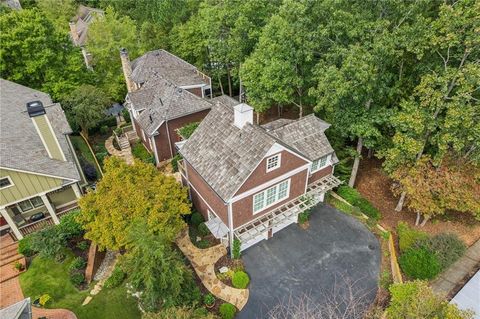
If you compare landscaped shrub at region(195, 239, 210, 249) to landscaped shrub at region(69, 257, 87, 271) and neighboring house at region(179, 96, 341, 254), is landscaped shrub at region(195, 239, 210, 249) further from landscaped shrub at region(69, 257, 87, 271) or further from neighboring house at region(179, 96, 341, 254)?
landscaped shrub at region(69, 257, 87, 271)

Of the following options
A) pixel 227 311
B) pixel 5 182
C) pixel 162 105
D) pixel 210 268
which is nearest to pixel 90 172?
pixel 5 182

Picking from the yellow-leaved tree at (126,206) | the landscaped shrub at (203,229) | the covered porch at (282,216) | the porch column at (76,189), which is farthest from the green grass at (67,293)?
the covered porch at (282,216)

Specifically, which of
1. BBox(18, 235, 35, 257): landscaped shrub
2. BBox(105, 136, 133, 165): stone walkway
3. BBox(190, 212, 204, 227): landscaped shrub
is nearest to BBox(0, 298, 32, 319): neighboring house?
BBox(18, 235, 35, 257): landscaped shrub

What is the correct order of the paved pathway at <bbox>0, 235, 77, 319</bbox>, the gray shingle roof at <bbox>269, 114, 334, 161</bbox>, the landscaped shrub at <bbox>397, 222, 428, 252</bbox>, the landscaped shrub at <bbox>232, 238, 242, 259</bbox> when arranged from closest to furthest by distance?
the paved pathway at <bbox>0, 235, 77, 319</bbox> → the landscaped shrub at <bbox>232, 238, 242, 259</bbox> → the landscaped shrub at <bbox>397, 222, 428, 252</bbox> → the gray shingle roof at <bbox>269, 114, 334, 161</bbox>

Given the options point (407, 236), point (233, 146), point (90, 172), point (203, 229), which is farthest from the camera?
point (90, 172)

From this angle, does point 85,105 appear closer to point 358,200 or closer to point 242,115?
point 242,115

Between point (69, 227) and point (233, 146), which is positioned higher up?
→ point (233, 146)

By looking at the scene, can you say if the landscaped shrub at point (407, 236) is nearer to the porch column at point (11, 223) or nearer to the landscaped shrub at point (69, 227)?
the landscaped shrub at point (69, 227)
